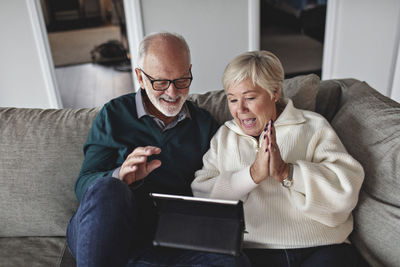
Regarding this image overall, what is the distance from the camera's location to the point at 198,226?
3.89 ft

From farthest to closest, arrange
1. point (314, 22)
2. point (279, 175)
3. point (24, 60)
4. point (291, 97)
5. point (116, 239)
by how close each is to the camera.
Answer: point (314, 22) < point (24, 60) < point (291, 97) < point (279, 175) < point (116, 239)

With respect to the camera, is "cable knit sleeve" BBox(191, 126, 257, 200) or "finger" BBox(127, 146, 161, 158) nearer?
"finger" BBox(127, 146, 161, 158)

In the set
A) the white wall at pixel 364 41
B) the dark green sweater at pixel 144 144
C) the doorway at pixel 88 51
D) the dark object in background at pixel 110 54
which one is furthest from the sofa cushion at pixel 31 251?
the dark object in background at pixel 110 54

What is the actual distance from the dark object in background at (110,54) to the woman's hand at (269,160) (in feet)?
14.4

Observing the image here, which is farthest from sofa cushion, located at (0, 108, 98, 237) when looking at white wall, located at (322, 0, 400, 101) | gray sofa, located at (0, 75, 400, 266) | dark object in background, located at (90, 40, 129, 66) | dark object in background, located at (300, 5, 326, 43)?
dark object in background, located at (300, 5, 326, 43)

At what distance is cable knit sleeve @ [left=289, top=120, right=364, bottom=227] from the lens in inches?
50.0

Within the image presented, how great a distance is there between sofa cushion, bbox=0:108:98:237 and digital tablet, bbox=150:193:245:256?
0.54 meters

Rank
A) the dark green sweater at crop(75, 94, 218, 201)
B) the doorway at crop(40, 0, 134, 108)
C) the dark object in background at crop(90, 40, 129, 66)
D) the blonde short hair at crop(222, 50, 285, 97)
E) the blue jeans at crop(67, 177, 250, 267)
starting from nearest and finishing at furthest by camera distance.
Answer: the blue jeans at crop(67, 177, 250, 267) → the blonde short hair at crop(222, 50, 285, 97) → the dark green sweater at crop(75, 94, 218, 201) → the doorway at crop(40, 0, 134, 108) → the dark object in background at crop(90, 40, 129, 66)

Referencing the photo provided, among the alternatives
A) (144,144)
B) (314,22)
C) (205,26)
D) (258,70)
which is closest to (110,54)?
(205,26)

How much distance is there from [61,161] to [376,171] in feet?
3.90

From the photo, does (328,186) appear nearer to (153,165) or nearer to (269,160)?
(269,160)

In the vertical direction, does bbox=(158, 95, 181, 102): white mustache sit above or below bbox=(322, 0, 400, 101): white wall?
above

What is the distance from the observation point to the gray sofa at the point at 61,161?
1371mm

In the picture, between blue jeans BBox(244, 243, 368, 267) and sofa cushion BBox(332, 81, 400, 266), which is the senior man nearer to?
blue jeans BBox(244, 243, 368, 267)
